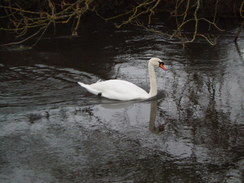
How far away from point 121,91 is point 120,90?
3 cm

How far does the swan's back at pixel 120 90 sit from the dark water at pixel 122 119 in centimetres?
15

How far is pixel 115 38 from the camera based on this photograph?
15109 millimetres

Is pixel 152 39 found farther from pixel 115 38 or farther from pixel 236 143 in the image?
pixel 236 143

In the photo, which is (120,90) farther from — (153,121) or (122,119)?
(153,121)

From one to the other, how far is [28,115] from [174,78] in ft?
12.0

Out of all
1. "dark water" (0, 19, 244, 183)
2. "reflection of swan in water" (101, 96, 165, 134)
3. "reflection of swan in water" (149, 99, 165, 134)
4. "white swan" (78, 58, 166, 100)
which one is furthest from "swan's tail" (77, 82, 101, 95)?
"reflection of swan in water" (149, 99, 165, 134)

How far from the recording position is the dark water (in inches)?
263

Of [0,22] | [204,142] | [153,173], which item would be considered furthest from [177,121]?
[0,22]

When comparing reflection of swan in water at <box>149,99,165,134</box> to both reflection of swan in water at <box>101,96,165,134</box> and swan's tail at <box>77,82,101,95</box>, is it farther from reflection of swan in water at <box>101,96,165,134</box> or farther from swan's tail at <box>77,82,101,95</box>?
swan's tail at <box>77,82,101,95</box>

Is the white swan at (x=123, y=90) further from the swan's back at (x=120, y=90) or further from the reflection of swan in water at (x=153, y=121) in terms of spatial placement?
the reflection of swan in water at (x=153, y=121)

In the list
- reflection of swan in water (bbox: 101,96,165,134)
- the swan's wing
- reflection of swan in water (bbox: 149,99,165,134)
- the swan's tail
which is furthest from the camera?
the swan's tail

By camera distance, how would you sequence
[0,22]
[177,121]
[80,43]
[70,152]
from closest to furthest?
[70,152] → [177,121] → [80,43] → [0,22]

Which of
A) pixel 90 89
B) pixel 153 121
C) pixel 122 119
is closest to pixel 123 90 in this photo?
pixel 90 89

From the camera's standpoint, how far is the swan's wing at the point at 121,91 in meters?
9.41
